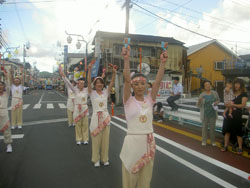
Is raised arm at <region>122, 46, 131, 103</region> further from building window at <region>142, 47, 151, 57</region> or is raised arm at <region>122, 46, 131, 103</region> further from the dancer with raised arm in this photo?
building window at <region>142, 47, 151, 57</region>

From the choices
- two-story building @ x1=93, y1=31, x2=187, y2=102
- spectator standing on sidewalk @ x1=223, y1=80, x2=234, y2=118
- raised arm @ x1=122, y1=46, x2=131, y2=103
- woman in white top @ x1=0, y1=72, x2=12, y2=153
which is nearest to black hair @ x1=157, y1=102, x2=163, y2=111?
spectator standing on sidewalk @ x1=223, y1=80, x2=234, y2=118

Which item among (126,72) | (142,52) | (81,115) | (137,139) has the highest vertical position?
(142,52)

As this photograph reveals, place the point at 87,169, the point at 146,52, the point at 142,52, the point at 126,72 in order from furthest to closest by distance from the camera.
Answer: the point at 146,52 → the point at 142,52 → the point at 87,169 → the point at 126,72

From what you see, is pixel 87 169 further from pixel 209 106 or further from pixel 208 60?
pixel 208 60

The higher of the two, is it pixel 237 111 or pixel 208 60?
pixel 208 60

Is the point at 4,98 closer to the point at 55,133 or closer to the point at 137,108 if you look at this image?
the point at 55,133

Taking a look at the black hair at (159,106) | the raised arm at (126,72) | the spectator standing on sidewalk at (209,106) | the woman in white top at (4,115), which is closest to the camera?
the raised arm at (126,72)

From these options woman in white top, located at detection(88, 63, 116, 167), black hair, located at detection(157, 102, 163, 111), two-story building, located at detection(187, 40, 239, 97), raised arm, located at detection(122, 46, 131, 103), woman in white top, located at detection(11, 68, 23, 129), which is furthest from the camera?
two-story building, located at detection(187, 40, 239, 97)

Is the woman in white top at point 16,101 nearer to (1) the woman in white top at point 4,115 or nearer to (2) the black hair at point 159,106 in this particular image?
(1) the woman in white top at point 4,115

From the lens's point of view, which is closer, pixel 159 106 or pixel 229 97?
pixel 229 97

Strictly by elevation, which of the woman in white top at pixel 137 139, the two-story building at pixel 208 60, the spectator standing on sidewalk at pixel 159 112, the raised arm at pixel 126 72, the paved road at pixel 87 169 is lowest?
the paved road at pixel 87 169

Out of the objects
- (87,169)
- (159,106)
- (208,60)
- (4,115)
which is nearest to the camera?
(87,169)

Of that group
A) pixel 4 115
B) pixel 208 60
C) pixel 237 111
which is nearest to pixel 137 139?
pixel 237 111

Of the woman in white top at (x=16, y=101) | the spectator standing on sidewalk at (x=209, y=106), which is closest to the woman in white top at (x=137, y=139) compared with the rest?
the spectator standing on sidewalk at (x=209, y=106)
